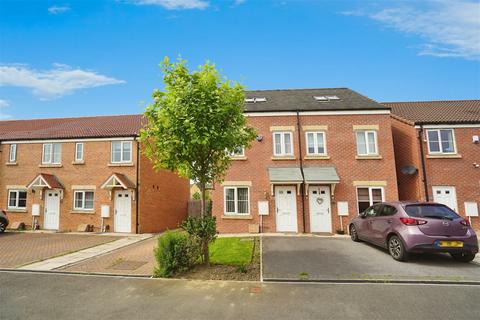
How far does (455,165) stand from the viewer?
1417 centimetres

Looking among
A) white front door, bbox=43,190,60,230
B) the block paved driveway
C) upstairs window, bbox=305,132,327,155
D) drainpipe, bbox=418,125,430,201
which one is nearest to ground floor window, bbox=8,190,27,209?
white front door, bbox=43,190,60,230

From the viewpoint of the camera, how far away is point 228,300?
541 centimetres

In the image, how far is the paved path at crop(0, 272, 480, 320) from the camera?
4816mm

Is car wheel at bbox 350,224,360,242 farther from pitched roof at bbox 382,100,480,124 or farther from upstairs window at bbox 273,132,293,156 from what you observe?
pitched roof at bbox 382,100,480,124

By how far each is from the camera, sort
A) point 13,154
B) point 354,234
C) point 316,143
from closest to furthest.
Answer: point 354,234
point 316,143
point 13,154

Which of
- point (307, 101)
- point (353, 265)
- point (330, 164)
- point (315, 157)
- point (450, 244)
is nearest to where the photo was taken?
point (450, 244)

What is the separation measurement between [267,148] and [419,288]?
9.78m

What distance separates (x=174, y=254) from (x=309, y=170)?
914cm

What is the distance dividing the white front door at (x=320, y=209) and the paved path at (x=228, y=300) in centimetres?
775

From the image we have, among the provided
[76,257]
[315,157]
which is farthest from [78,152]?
[315,157]

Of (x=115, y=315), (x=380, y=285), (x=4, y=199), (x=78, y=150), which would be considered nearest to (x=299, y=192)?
(x=380, y=285)

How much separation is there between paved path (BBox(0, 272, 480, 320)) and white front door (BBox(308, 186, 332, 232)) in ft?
25.4

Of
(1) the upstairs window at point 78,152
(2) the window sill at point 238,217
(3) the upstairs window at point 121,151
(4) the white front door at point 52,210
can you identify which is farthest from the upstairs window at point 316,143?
(4) the white front door at point 52,210

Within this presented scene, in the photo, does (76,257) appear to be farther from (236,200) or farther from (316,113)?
(316,113)
